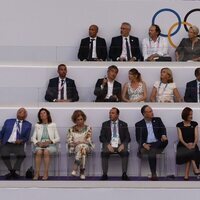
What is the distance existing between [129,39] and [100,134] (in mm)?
3527

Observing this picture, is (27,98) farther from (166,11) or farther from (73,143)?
(166,11)

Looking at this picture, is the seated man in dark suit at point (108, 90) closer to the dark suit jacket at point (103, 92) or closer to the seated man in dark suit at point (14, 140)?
the dark suit jacket at point (103, 92)

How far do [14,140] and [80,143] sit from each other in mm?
1138

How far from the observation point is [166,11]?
1769 centimetres

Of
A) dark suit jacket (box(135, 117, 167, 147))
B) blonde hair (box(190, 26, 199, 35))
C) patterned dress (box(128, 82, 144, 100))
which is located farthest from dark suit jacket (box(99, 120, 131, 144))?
blonde hair (box(190, 26, 199, 35))

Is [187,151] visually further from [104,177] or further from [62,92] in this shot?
[62,92]

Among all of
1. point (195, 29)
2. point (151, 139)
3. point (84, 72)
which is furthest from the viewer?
point (195, 29)

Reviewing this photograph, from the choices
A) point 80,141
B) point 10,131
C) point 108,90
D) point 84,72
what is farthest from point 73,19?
point 80,141

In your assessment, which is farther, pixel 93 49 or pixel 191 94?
pixel 93 49

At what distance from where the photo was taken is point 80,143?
13617mm

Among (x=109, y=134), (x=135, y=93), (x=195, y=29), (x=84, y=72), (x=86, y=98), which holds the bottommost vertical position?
(x=109, y=134)

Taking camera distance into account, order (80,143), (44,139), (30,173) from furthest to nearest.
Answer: (44,139)
(80,143)
(30,173)

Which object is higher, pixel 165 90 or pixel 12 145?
pixel 165 90

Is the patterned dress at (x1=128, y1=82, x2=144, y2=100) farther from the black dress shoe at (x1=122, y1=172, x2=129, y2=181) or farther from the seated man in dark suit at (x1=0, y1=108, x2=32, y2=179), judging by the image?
the black dress shoe at (x1=122, y1=172, x2=129, y2=181)
